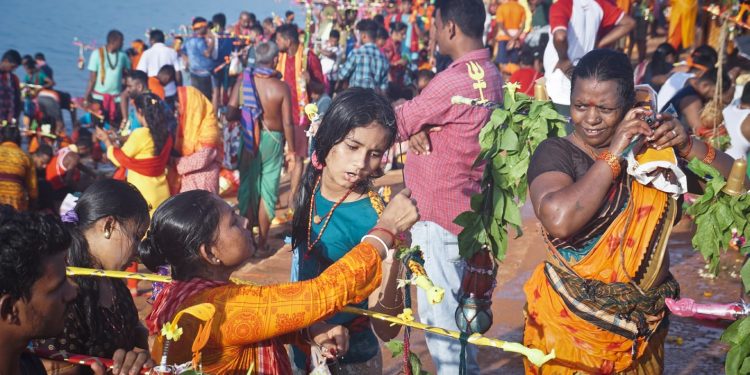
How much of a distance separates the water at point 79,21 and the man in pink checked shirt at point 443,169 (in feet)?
62.9

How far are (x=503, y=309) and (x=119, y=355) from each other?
15.5 ft

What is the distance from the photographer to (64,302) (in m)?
2.31

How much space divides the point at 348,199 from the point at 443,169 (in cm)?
158

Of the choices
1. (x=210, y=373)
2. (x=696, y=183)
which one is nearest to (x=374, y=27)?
(x=696, y=183)

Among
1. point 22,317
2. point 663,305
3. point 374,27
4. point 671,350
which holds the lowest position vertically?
point 671,350

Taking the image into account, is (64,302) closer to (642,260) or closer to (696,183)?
(642,260)

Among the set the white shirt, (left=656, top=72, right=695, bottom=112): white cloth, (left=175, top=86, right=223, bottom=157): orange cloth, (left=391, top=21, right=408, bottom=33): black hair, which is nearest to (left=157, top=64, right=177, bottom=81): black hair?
the white shirt

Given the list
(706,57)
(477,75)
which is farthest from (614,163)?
(706,57)

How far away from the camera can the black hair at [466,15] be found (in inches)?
205

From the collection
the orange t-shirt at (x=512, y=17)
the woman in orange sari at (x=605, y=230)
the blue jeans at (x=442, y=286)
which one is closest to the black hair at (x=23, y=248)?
the woman in orange sari at (x=605, y=230)

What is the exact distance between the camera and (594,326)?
10.8 feet

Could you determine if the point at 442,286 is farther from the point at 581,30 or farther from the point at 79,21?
the point at 79,21

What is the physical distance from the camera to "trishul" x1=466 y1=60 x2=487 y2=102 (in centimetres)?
497

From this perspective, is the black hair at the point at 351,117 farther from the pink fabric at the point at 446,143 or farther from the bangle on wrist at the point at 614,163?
the pink fabric at the point at 446,143
